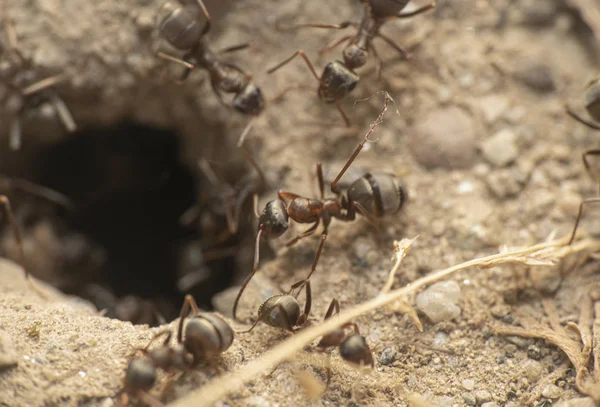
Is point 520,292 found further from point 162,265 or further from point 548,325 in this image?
point 162,265

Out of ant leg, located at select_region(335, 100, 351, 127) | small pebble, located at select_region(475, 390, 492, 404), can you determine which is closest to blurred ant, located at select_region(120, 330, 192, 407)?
small pebble, located at select_region(475, 390, 492, 404)

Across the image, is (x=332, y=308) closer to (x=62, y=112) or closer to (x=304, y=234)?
(x=304, y=234)

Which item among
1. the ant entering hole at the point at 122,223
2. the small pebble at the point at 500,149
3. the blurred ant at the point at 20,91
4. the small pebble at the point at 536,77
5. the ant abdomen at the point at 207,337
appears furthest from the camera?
the ant entering hole at the point at 122,223

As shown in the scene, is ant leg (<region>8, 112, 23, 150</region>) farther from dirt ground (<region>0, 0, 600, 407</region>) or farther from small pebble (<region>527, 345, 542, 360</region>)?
small pebble (<region>527, 345, 542, 360</region>)

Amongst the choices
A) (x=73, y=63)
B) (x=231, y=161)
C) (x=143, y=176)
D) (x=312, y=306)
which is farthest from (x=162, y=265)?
(x=312, y=306)

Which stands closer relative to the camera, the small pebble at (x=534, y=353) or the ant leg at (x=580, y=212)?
the small pebble at (x=534, y=353)

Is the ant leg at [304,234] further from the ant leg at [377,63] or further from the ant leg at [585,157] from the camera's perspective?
the ant leg at [585,157]

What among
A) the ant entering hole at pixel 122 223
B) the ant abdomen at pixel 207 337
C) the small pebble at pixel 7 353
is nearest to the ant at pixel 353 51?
the ant entering hole at pixel 122 223
